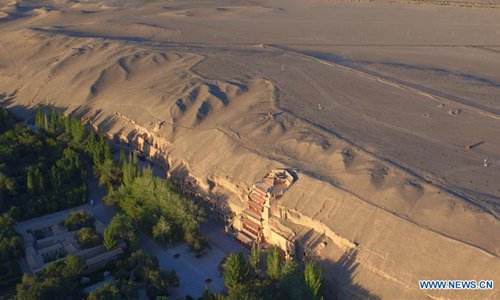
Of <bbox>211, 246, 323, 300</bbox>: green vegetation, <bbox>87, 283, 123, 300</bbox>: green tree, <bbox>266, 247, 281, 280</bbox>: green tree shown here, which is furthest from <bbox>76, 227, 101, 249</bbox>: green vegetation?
<bbox>266, 247, 281, 280</bbox>: green tree

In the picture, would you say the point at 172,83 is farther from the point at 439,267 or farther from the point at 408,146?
the point at 439,267

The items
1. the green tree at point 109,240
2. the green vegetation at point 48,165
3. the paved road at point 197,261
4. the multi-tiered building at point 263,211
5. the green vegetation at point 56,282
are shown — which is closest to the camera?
the green vegetation at point 56,282

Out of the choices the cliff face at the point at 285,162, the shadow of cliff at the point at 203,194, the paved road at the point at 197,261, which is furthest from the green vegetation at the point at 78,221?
the cliff face at the point at 285,162

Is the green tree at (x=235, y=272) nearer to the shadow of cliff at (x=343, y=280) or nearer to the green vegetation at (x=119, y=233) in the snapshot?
the shadow of cliff at (x=343, y=280)

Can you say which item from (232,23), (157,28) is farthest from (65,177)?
(232,23)

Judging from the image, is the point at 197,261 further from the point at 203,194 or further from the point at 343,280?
the point at 343,280
